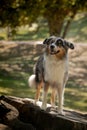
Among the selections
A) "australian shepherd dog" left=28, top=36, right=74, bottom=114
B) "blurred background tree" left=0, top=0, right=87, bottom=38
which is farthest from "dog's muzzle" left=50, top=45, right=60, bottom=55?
"blurred background tree" left=0, top=0, right=87, bottom=38

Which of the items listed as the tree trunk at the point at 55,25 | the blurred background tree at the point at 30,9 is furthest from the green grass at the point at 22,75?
the blurred background tree at the point at 30,9

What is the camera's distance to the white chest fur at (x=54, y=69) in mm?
9242

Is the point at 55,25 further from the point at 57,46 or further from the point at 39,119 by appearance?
the point at 57,46

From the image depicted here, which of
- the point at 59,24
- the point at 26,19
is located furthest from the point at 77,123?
the point at 59,24

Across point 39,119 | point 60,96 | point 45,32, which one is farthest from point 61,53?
point 45,32

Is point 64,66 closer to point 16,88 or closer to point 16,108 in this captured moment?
point 16,108

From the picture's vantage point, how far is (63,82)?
948cm

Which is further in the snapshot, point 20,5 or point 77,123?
point 20,5

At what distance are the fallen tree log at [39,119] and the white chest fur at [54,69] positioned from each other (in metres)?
0.76

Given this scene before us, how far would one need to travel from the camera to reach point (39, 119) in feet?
30.6

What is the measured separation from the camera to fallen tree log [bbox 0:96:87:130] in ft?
29.4

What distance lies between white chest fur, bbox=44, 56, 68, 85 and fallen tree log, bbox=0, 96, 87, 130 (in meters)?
0.76

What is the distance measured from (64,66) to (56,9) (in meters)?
15.3

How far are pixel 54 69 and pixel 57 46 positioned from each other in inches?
25.8
